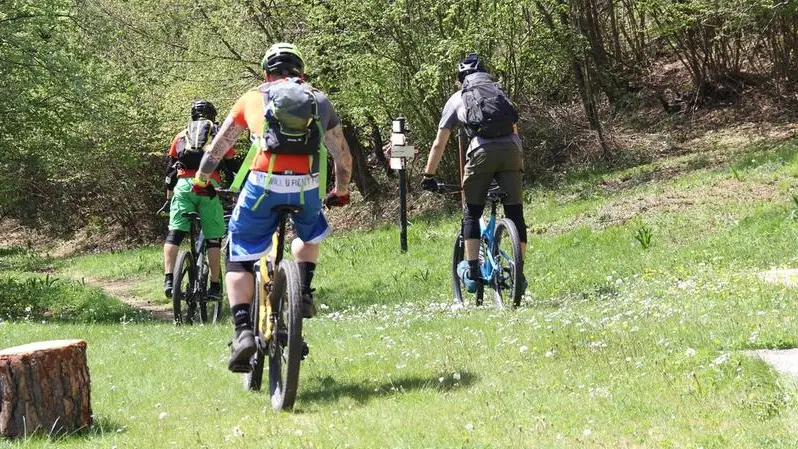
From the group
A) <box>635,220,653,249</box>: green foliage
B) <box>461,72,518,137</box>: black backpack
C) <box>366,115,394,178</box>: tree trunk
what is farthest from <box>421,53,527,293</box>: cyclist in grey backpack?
<box>366,115,394,178</box>: tree trunk

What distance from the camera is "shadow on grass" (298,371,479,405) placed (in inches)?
202

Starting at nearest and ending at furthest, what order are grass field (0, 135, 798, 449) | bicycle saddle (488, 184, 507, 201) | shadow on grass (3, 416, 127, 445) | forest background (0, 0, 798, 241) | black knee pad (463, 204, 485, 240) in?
grass field (0, 135, 798, 449)
shadow on grass (3, 416, 127, 445)
bicycle saddle (488, 184, 507, 201)
black knee pad (463, 204, 485, 240)
forest background (0, 0, 798, 241)

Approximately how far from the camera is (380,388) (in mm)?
5316

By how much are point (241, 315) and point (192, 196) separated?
14.7ft

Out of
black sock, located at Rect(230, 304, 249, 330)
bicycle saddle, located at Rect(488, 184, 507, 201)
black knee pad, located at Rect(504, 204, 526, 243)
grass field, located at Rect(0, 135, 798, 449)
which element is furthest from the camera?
black knee pad, located at Rect(504, 204, 526, 243)

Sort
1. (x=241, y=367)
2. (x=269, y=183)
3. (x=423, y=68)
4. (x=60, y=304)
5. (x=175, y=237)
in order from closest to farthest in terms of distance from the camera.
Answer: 1. (x=269, y=183)
2. (x=241, y=367)
3. (x=175, y=237)
4. (x=60, y=304)
5. (x=423, y=68)

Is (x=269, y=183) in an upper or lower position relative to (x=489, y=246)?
upper

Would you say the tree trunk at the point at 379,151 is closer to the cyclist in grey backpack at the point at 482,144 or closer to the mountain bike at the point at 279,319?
the cyclist in grey backpack at the point at 482,144

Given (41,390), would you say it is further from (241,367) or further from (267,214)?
(267,214)

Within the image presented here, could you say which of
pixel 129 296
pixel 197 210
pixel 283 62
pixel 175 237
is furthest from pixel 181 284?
pixel 129 296

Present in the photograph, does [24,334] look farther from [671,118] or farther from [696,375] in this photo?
[671,118]

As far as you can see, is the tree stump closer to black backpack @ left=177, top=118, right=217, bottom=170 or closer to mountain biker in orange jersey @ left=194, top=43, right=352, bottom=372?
mountain biker in orange jersey @ left=194, top=43, right=352, bottom=372

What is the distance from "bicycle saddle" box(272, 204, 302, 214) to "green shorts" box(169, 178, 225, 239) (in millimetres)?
4585

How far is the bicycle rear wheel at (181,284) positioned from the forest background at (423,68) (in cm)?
522
